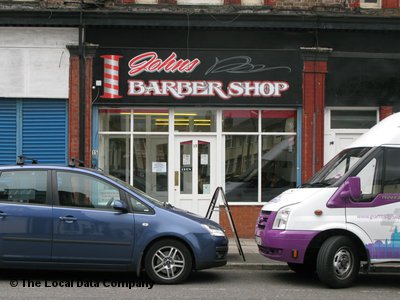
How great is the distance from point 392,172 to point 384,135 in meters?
0.61

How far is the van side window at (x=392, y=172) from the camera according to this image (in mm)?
8344

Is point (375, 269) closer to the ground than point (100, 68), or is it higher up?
closer to the ground

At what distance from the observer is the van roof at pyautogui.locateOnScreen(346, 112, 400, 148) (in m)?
8.53

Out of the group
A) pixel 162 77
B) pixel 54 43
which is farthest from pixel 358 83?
pixel 54 43

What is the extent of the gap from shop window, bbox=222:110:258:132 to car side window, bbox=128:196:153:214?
578 cm

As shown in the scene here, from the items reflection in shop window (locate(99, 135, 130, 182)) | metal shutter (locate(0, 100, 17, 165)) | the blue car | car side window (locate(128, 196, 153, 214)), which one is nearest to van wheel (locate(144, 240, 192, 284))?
the blue car

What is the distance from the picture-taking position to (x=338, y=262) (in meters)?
8.16

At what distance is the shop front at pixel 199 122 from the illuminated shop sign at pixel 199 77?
2 cm

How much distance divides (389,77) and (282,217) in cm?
682

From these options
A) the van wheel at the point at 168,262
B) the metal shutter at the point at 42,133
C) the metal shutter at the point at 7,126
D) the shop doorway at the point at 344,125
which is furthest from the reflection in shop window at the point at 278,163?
the metal shutter at the point at 7,126

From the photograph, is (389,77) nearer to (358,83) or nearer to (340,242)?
(358,83)

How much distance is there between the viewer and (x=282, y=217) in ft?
27.4

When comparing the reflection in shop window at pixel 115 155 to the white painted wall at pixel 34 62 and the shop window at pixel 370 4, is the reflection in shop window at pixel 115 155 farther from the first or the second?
the shop window at pixel 370 4

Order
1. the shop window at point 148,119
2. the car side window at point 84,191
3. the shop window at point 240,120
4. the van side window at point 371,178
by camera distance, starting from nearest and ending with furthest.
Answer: the car side window at point 84,191 → the van side window at point 371,178 → the shop window at point 148,119 → the shop window at point 240,120
